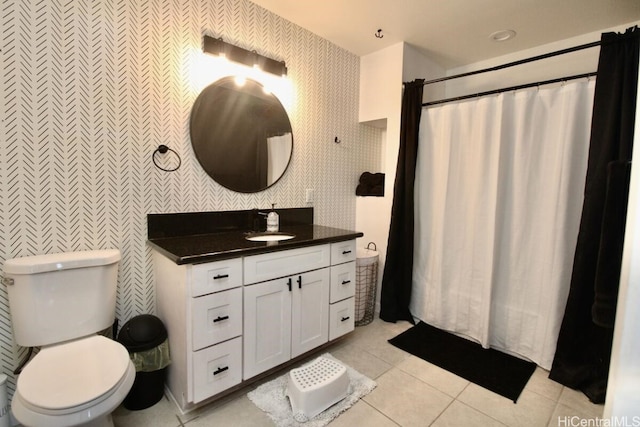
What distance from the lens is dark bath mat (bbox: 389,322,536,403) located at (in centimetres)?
184

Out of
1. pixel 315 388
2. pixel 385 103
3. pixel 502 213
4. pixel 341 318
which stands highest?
pixel 385 103

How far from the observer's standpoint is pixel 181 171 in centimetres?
186

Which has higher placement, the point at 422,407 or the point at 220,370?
the point at 220,370

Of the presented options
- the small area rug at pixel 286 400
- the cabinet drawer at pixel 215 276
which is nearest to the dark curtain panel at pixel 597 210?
the small area rug at pixel 286 400

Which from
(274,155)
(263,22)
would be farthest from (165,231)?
(263,22)

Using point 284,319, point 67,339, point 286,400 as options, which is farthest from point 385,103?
point 67,339

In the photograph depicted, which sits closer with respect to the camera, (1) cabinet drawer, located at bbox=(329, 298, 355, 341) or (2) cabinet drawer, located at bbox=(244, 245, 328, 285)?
(2) cabinet drawer, located at bbox=(244, 245, 328, 285)

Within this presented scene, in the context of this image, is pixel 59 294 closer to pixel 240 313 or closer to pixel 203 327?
pixel 203 327

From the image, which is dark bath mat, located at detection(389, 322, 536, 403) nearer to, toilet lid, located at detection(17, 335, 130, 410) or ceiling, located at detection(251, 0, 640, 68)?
toilet lid, located at detection(17, 335, 130, 410)

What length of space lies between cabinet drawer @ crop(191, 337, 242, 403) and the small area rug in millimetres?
184

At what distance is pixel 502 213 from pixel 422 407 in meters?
1.40

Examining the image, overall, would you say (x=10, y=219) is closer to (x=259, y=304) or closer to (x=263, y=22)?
(x=259, y=304)

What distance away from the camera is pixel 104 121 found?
5.21 feet

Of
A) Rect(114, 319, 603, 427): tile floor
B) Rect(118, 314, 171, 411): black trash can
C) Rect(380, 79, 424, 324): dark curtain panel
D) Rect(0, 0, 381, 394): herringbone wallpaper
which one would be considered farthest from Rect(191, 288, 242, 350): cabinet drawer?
Rect(380, 79, 424, 324): dark curtain panel
